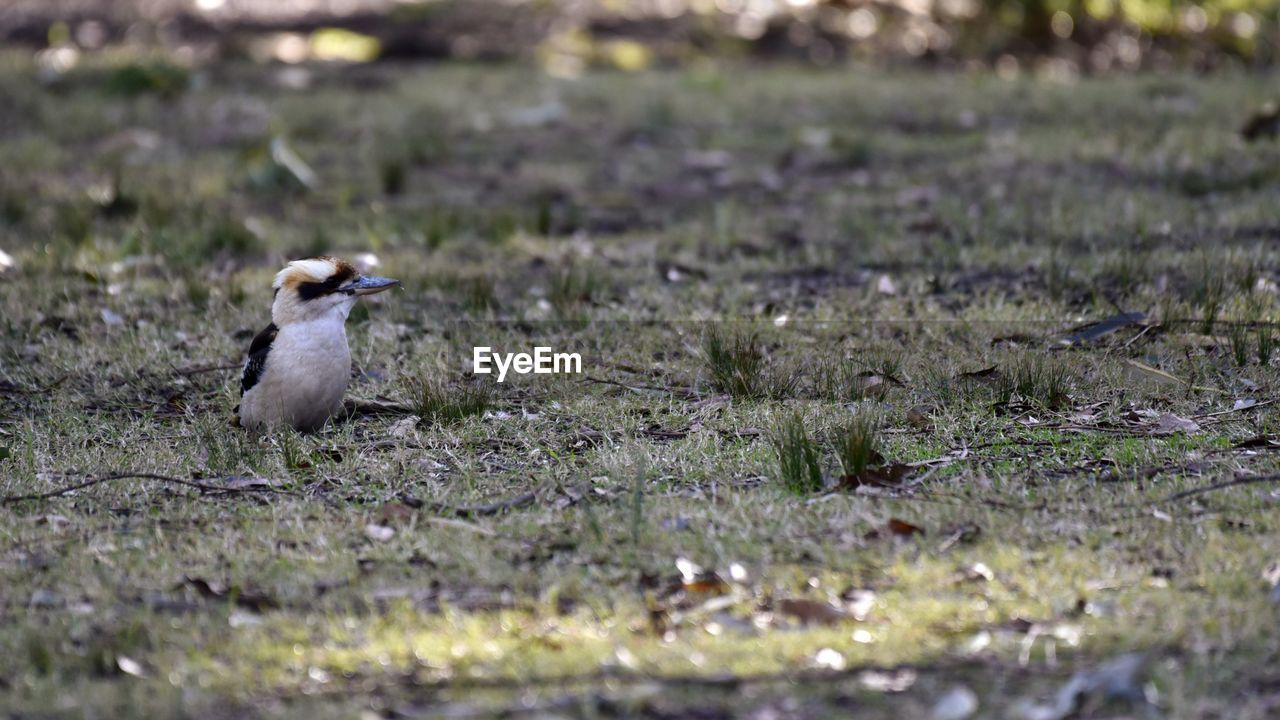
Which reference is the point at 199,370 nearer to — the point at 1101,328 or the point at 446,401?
the point at 446,401

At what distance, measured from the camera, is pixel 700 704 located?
3.76m

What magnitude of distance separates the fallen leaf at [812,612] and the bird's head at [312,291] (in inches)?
93.0

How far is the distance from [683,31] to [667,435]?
9.43 meters

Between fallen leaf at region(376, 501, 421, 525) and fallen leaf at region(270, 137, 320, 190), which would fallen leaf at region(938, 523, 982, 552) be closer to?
fallen leaf at region(376, 501, 421, 525)

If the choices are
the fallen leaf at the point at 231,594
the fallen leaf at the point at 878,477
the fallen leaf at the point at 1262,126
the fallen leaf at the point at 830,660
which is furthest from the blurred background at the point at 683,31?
the fallen leaf at the point at 830,660

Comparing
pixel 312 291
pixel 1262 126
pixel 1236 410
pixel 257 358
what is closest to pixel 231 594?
pixel 257 358

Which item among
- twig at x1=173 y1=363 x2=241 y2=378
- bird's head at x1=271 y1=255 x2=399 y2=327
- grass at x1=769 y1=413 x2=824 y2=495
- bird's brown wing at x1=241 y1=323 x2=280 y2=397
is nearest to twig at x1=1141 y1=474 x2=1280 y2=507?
grass at x1=769 y1=413 x2=824 y2=495

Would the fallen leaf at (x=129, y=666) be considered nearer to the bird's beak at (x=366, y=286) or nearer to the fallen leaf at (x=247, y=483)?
the fallen leaf at (x=247, y=483)

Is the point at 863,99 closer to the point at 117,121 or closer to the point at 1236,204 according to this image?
the point at 1236,204

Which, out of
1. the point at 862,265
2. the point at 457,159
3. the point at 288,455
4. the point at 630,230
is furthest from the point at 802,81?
the point at 288,455

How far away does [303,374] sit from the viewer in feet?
18.8

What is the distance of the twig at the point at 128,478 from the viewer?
5254mm

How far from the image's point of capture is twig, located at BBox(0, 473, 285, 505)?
17.2 ft

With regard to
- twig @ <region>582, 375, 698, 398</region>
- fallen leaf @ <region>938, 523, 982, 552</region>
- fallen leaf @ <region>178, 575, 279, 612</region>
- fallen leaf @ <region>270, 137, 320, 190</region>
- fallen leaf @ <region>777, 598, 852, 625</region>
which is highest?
fallen leaf @ <region>777, 598, 852, 625</region>
